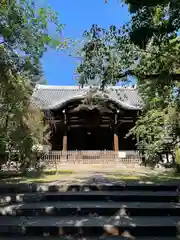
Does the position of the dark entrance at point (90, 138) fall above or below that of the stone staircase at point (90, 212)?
above

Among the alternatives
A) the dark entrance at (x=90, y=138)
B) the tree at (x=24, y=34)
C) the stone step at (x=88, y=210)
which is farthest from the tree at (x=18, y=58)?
the dark entrance at (x=90, y=138)

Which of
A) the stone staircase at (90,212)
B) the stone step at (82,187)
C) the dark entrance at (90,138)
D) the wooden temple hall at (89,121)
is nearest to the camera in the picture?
the stone staircase at (90,212)

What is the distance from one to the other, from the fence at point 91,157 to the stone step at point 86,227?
11.2 meters

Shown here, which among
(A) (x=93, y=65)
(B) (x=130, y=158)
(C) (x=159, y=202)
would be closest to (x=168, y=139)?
(B) (x=130, y=158)

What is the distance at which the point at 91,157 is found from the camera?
1630cm

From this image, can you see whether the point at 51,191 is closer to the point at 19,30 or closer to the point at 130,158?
the point at 19,30

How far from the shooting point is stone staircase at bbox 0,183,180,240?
404cm

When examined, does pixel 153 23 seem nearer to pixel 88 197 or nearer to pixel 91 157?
pixel 88 197

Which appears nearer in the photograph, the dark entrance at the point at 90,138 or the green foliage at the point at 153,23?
the green foliage at the point at 153,23

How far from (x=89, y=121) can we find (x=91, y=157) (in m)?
4.03

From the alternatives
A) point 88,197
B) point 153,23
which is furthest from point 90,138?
point 153,23

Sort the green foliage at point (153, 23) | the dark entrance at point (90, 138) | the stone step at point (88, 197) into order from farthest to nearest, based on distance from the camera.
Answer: the dark entrance at point (90, 138)
the stone step at point (88, 197)
the green foliage at point (153, 23)

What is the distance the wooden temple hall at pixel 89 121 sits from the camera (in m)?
18.3

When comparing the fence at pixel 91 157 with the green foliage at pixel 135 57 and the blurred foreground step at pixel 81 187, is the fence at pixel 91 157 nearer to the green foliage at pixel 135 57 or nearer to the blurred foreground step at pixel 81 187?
the green foliage at pixel 135 57
